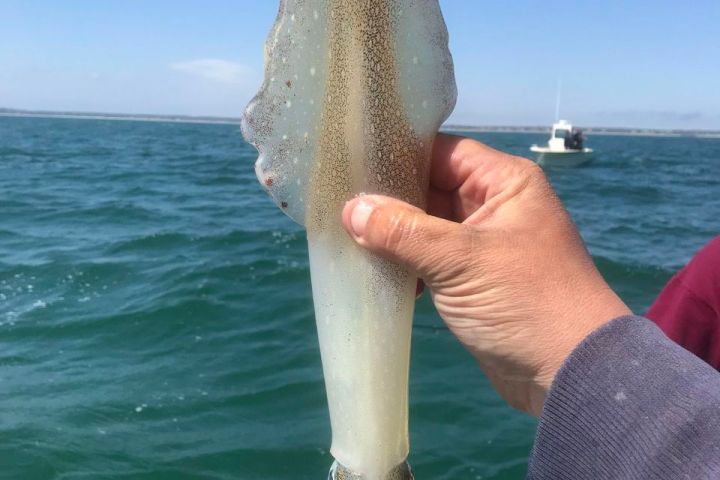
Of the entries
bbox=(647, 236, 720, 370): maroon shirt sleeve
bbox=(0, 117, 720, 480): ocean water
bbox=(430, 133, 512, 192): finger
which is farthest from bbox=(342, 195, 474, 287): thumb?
bbox=(0, 117, 720, 480): ocean water

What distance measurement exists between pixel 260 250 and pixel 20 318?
3.97 metres

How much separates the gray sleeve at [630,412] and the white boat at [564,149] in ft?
92.6

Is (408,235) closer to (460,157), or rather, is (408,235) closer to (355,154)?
(355,154)

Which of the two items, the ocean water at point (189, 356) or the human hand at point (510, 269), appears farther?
the ocean water at point (189, 356)

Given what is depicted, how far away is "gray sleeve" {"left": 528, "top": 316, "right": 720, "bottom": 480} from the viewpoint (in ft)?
3.58

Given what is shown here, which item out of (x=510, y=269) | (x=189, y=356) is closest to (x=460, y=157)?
(x=510, y=269)

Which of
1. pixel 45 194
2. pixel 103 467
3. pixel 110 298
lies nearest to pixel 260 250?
pixel 110 298

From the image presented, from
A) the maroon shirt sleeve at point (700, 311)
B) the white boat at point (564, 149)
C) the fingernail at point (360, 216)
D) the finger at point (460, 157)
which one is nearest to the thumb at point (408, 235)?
the fingernail at point (360, 216)

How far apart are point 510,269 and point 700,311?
117cm

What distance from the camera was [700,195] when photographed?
20266mm

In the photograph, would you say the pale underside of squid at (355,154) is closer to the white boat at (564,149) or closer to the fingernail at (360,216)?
the fingernail at (360,216)

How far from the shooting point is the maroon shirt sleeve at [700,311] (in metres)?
2.15

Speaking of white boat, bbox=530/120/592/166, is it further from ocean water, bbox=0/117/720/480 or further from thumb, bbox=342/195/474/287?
thumb, bbox=342/195/474/287

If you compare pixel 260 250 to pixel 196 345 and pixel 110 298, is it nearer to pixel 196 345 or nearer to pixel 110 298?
pixel 110 298
